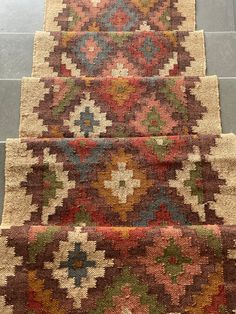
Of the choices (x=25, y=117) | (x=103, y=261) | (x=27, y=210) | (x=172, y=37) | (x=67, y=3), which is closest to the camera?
(x=103, y=261)

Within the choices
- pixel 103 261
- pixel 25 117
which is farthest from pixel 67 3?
pixel 103 261

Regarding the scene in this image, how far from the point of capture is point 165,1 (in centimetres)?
211

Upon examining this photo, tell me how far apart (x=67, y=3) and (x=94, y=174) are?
3.05 ft

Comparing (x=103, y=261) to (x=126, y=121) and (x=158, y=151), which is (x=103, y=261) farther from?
(x=126, y=121)

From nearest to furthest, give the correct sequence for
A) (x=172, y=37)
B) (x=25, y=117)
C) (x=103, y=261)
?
1. (x=103, y=261)
2. (x=25, y=117)
3. (x=172, y=37)

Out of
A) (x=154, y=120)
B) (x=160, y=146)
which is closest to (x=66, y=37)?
(x=154, y=120)

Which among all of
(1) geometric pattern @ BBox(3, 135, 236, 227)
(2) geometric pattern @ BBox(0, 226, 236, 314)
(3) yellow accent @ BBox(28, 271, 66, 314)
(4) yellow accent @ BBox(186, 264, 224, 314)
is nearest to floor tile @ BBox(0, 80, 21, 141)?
(1) geometric pattern @ BBox(3, 135, 236, 227)

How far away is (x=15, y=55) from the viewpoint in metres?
1.83

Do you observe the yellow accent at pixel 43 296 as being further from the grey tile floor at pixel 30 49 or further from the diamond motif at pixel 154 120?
the diamond motif at pixel 154 120

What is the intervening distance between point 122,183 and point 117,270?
0.28 meters

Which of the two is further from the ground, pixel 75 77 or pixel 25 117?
pixel 75 77

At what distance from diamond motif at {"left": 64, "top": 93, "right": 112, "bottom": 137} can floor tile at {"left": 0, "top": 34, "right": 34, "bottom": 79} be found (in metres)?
0.32

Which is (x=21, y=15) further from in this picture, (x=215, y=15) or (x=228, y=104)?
(x=228, y=104)

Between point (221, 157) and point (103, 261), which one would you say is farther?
point (221, 157)
